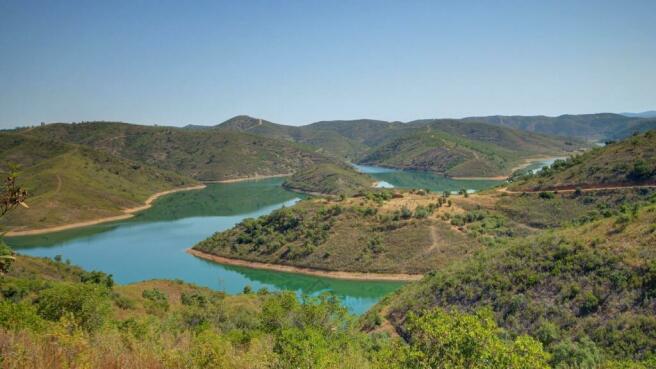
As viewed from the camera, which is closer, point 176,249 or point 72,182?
point 176,249

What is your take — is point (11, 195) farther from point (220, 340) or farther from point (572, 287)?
point (572, 287)

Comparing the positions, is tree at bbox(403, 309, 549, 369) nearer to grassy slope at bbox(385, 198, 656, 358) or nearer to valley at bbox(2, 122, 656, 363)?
valley at bbox(2, 122, 656, 363)

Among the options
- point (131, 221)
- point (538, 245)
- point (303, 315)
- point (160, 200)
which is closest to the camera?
point (303, 315)

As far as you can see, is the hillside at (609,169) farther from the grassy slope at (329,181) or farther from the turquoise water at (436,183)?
the grassy slope at (329,181)

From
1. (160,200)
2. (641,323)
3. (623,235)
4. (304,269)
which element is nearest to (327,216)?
(304,269)

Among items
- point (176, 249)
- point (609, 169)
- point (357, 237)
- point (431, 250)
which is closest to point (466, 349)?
point (431, 250)

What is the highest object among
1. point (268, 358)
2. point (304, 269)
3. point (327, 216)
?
point (268, 358)

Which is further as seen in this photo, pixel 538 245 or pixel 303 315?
pixel 538 245

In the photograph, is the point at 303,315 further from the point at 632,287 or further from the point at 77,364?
the point at 632,287

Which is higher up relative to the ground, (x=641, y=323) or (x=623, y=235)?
(x=623, y=235)
